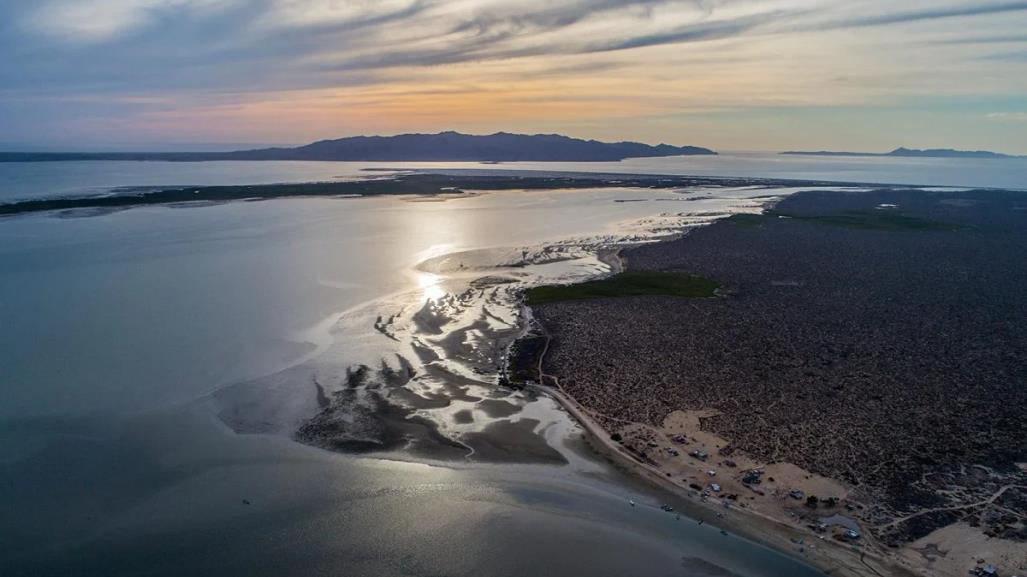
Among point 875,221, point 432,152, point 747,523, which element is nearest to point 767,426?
point 747,523

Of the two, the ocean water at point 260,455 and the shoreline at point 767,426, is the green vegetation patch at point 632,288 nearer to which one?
the shoreline at point 767,426

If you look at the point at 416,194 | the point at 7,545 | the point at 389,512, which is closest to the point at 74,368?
the point at 7,545

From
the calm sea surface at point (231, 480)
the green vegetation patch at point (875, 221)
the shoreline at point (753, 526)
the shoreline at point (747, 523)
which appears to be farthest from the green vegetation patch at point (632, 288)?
the green vegetation patch at point (875, 221)

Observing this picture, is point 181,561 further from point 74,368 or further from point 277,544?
point 74,368

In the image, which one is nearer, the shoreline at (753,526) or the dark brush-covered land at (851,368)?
the shoreline at (753,526)

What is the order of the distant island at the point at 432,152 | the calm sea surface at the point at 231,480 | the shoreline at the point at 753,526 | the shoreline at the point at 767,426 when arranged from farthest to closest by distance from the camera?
the distant island at the point at 432,152 → the shoreline at the point at 767,426 → the calm sea surface at the point at 231,480 → the shoreline at the point at 753,526

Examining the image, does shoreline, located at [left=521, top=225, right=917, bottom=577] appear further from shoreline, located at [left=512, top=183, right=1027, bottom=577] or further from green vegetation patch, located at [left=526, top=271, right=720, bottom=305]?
green vegetation patch, located at [left=526, top=271, right=720, bottom=305]

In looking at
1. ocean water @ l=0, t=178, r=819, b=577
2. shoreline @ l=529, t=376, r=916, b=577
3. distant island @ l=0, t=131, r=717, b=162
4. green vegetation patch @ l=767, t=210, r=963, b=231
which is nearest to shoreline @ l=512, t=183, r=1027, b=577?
shoreline @ l=529, t=376, r=916, b=577
